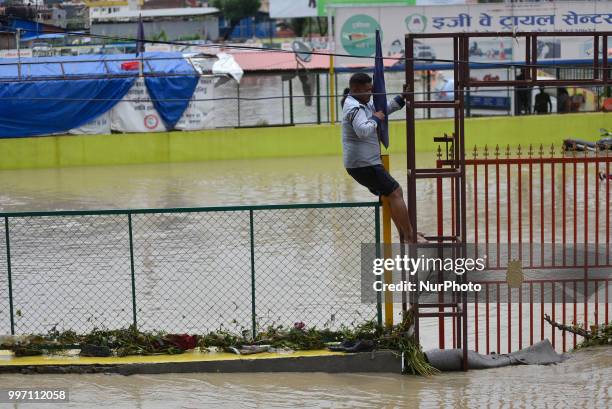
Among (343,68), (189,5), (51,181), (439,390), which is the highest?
(189,5)

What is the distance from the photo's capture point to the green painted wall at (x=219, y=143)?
2669 cm

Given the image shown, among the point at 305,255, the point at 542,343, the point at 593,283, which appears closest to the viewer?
the point at 542,343

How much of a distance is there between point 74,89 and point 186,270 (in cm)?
1551

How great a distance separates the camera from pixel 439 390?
332 inches

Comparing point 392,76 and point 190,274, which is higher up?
point 392,76

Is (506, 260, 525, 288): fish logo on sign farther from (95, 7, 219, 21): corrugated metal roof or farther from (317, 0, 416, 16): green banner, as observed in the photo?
(95, 7, 219, 21): corrugated metal roof

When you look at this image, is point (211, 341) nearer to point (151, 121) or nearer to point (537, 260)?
point (537, 260)

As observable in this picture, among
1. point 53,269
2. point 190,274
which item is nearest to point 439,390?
point 190,274

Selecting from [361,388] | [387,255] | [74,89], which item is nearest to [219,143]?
[74,89]

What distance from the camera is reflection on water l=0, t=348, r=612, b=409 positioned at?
803 centimetres

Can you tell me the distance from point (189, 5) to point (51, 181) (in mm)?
62109

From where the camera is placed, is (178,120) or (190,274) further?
(178,120)

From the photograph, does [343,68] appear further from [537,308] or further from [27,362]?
[27,362]

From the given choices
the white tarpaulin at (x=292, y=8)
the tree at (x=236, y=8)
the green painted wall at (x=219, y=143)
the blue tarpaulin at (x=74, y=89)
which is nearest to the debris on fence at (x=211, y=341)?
the blue tarpaulin at (x=74, y=89)
